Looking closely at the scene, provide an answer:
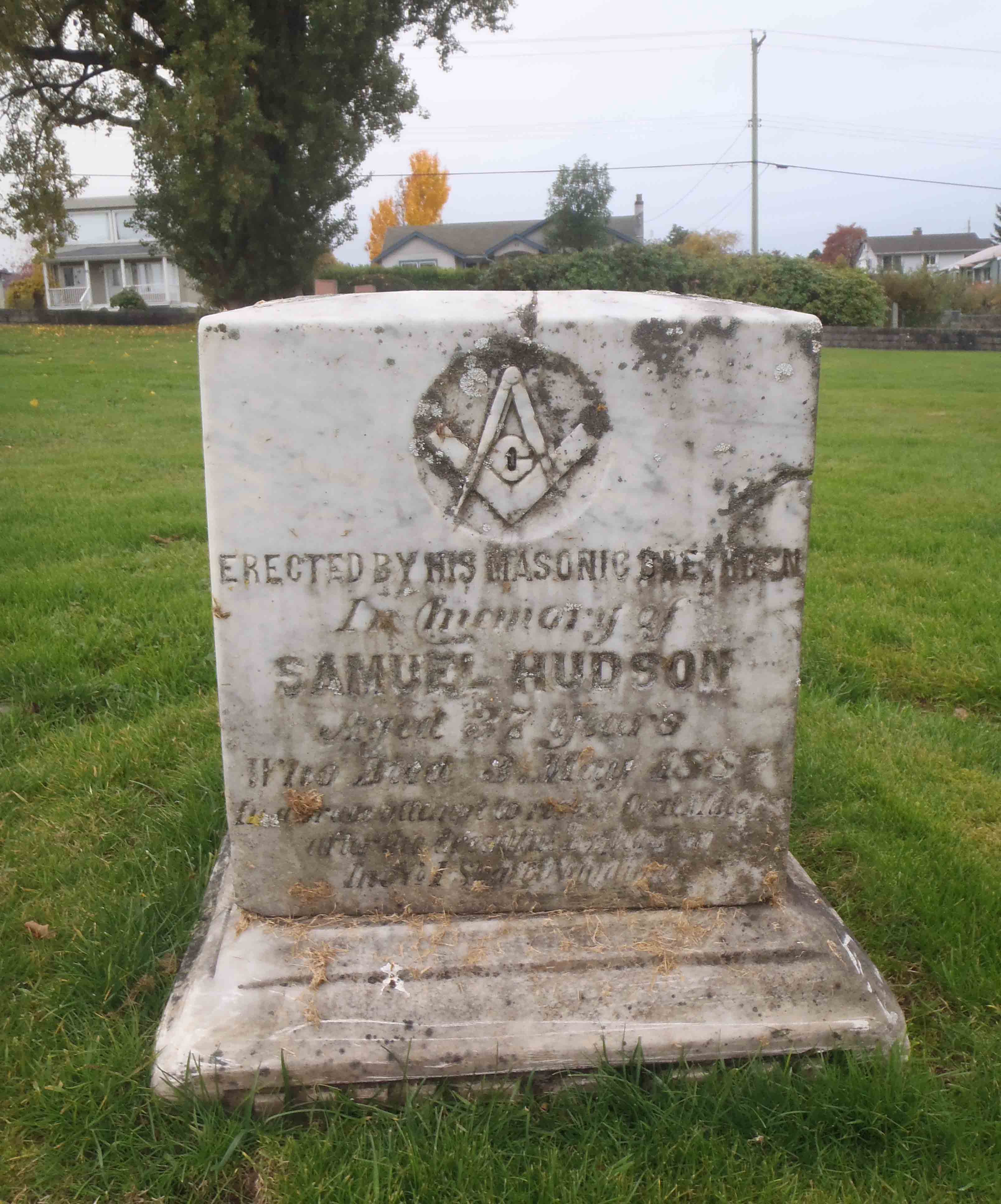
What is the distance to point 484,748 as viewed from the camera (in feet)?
7.09

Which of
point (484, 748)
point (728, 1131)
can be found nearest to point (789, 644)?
point (484, 748)

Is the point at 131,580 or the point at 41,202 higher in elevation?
the point at 41,202

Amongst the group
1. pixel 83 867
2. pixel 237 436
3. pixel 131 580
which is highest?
pixel 237 436

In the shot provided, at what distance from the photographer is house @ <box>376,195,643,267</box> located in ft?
168

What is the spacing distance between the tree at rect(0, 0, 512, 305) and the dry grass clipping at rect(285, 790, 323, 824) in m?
19.1

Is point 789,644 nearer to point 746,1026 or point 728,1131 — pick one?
point 746,1026

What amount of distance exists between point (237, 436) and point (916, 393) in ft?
46.4

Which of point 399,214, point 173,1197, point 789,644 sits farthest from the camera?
point 399,214

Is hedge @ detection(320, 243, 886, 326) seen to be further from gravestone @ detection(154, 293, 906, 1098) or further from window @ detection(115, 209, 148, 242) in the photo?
window @ detection(115, 209, 148, 242)

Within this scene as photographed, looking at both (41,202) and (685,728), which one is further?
(41,202)

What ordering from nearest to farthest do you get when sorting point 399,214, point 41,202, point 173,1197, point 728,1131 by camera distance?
1. point 173,1197
2. point 728,1131
3. point 41,202
4. point 399,214


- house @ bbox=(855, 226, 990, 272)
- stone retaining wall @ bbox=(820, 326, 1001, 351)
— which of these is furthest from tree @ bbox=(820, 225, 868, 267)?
stone retaining wall @ bbox=(820, 326, 1001, 351)

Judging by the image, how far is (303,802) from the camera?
2135 millimetres

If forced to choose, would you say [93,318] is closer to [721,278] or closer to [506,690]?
[721,278]
